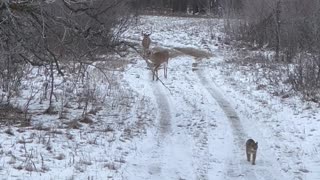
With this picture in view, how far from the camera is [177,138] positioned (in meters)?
10.8

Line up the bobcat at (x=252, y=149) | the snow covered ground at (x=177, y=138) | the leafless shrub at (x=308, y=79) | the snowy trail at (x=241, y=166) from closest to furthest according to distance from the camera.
A: the snow covered ground at (x=177, y=138), the snowy trail at (x=241, y=166), the bobcat at (x=252, y=149), the leafless shrub at (x=308, y=79)

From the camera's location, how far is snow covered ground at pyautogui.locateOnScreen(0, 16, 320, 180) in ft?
26.6

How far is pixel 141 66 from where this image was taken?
2306cm

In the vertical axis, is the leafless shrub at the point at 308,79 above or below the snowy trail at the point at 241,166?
above

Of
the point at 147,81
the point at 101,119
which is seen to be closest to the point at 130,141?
the point at 101,119

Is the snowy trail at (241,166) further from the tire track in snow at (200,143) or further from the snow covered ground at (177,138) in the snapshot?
the tire track in snow at (200,143)

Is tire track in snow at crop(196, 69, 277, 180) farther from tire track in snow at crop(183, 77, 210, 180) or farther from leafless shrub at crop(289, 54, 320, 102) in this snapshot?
leafless shrub at crop(289, 54, 320, 102)

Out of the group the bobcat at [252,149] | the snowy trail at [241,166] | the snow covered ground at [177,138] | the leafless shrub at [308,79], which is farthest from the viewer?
the leafless shrub at [308,79]

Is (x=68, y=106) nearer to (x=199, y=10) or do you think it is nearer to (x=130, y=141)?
(x=130, y=141)

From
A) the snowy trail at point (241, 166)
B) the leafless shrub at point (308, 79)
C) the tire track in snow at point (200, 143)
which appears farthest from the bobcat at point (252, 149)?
the leafless shrub at point (308, 79)

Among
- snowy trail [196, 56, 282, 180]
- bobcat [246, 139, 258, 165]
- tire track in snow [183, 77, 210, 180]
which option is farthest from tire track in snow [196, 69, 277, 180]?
tire track in snow [183, 77, 210, 180]

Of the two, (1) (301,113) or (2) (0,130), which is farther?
(1) (301,113)

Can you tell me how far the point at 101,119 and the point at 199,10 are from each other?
6315 centimetres

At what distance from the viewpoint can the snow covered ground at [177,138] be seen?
8.11 m
